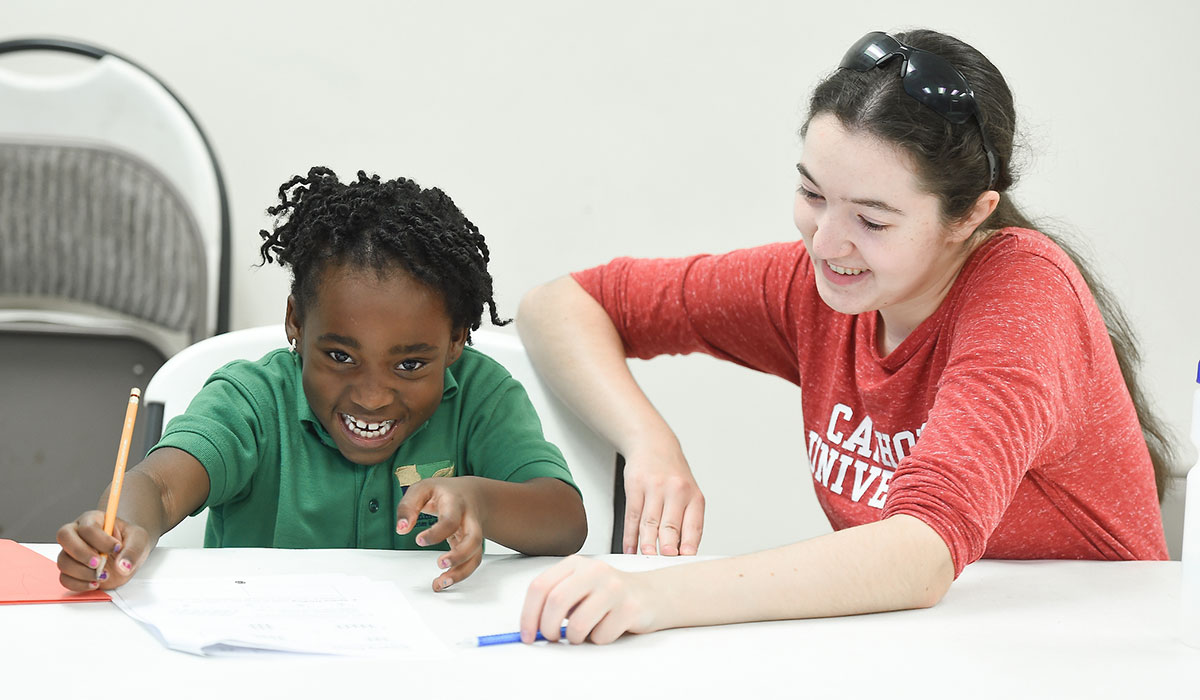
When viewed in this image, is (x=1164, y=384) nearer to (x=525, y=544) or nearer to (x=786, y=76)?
(x=786, y=76)

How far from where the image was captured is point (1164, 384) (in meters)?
1.97

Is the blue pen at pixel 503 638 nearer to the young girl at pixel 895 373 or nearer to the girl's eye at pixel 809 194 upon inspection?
the young girl at pixel 895 373

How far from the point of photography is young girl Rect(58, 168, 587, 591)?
994 millimetres

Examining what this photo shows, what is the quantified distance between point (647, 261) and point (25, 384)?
109 cm

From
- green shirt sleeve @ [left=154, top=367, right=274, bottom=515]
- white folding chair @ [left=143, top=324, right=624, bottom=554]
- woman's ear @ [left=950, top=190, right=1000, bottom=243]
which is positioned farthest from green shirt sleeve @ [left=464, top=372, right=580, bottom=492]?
woman's ear @ [left=950, top=190, right=1000, bottom=243]

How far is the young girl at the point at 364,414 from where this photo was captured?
99cm

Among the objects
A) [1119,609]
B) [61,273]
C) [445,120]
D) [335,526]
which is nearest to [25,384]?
[61,273]

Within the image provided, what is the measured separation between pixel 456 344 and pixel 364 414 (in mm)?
112

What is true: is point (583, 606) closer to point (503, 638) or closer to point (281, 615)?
point (503, 638)

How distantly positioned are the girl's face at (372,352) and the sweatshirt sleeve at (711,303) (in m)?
0.34

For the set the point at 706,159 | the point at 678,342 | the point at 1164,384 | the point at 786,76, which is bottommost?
the point at 1164,384

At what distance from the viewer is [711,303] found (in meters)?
1.31

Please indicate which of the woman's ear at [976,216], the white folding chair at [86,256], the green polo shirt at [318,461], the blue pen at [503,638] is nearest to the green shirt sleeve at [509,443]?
the green polo shirt at [318,461]

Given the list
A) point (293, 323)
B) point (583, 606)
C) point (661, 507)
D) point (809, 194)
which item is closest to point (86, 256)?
point (293, 323)
